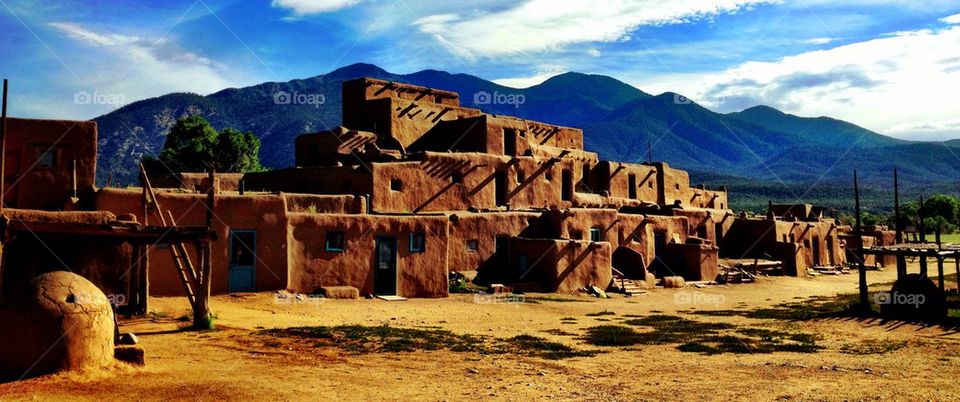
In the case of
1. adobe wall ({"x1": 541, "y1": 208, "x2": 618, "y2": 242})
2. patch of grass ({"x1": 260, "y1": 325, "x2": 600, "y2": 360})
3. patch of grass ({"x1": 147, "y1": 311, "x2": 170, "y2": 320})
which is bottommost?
patch of grass ({"x1": 260, "y1": 325, "x2": 600, "y2": 360})

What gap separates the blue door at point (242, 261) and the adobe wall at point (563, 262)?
38.2ft

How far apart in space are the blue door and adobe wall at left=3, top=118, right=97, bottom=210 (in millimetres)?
4060

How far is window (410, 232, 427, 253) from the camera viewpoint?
23312 mm

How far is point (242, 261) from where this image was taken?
19.8 meters

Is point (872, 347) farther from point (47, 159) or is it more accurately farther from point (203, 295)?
point (47, 159)

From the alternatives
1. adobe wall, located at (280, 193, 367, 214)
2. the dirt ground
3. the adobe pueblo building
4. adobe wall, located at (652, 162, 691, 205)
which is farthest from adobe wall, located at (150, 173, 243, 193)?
adobe wall, located at (652, 162, 691, 205)

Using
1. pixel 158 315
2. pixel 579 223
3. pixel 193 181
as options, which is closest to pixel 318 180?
pixel 193 181

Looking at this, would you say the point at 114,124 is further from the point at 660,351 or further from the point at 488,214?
the point at 660,351

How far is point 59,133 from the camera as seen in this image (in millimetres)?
17797

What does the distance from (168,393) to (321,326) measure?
6.59m

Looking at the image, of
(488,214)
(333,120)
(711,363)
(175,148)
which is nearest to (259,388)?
(711,363)

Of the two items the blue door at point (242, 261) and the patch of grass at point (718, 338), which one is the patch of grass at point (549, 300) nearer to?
the patch of grass at point (718, 338)

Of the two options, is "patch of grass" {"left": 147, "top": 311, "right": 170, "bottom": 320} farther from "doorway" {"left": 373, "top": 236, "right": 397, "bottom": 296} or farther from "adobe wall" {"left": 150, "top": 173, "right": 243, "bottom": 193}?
"adobe wall" {"left": 150, "top": 173, "right": 243, "bottom": 193}

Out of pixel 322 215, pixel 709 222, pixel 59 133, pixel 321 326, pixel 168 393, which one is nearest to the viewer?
pixel 168 393
